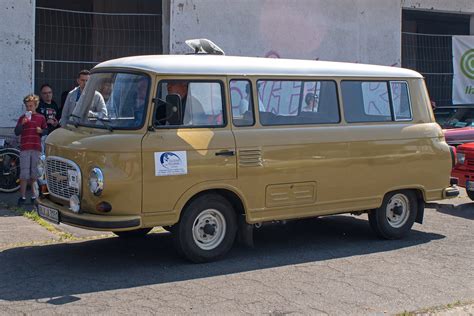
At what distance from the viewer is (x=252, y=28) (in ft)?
43.0

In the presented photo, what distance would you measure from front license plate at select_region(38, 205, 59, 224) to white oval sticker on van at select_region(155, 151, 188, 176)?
3.83 feet

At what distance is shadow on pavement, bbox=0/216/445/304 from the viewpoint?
618cm

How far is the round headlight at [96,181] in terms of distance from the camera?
628 centimetres

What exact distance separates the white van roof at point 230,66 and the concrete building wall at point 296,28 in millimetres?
5109

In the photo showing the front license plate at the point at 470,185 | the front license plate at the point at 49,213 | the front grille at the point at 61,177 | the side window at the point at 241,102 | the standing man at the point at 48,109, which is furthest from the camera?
the standing man at the point at 48,109

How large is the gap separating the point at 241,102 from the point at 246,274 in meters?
1.85

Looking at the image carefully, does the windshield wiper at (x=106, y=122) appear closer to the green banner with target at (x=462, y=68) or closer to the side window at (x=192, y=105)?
the side window at (x=192, y=105)

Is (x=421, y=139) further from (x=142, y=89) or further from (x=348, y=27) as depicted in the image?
(x=348, y=27)

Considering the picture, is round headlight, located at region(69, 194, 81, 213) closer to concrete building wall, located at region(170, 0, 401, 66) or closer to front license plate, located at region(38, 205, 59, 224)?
front license plate, located at region(38, 205, 59, 224)

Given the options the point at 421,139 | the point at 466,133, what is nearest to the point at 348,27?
the point at 466,133

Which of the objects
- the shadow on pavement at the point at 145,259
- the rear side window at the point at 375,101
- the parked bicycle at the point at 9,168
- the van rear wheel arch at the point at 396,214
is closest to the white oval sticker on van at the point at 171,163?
the shadow on pavement at the point at 145,259

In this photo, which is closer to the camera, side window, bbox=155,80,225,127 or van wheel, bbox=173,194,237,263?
side window, bbox=155,80,225,127

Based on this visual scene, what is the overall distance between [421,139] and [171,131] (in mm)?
3419

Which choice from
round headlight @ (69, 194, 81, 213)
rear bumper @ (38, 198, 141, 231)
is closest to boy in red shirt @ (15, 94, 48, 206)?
round headlight @ (69, 194, 81, 213)
